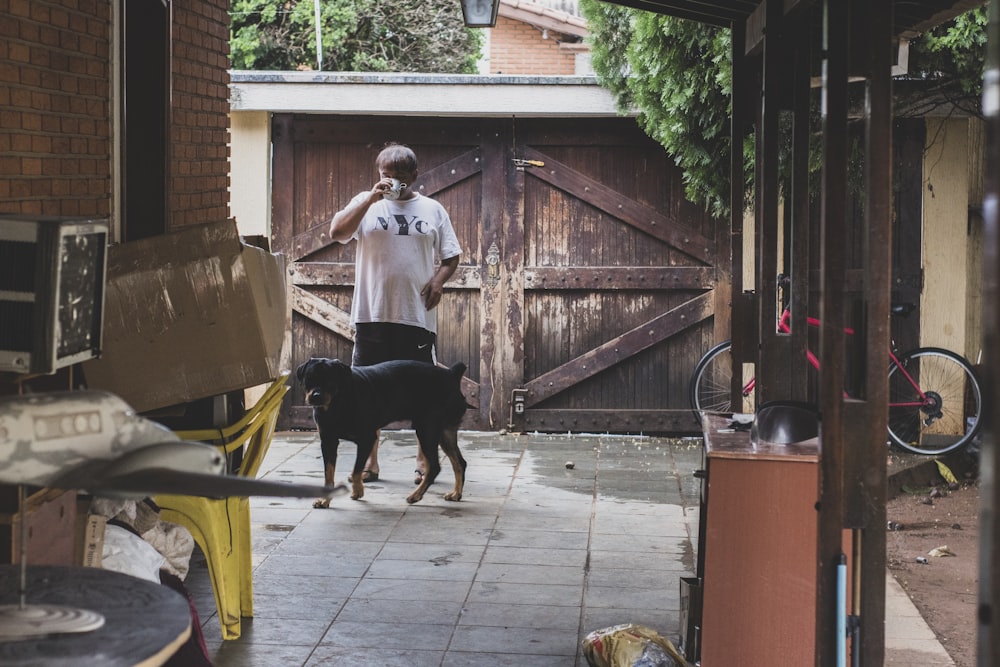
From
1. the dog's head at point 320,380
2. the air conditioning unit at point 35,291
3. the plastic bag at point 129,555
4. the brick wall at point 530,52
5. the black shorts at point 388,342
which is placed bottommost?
the plastic bag at point 129,555

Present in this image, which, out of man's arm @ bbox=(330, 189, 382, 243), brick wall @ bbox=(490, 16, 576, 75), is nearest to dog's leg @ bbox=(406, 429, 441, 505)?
man's arm @ bbox=(330, 189, 382, 243)

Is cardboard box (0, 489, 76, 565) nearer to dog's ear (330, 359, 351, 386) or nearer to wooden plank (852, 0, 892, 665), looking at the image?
wooden plank (852, 0, 892, 665)

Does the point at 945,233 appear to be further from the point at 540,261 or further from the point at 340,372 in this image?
the point at 340,372

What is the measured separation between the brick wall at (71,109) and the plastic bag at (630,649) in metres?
2.64

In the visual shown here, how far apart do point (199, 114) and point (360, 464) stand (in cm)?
219

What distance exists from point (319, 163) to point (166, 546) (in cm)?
559

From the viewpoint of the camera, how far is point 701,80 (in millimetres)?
8352

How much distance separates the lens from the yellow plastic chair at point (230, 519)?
187 inches

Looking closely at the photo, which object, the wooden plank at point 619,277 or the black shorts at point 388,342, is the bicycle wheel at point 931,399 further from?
the black shorts at point 388,342

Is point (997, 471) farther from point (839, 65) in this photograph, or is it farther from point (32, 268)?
point (32, 268)

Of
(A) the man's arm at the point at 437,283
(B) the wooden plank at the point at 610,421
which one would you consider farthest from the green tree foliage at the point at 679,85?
(A) the man's arm at the point at 437,283

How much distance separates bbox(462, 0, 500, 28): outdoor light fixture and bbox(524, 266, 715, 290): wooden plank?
9.77 feet

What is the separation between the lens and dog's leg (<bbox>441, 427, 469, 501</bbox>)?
7.34 metres

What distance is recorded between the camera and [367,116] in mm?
9617
